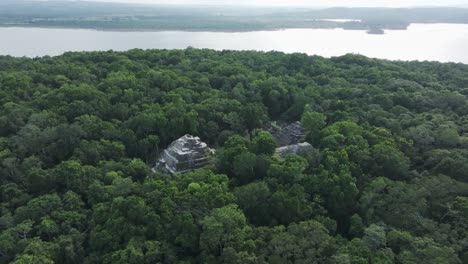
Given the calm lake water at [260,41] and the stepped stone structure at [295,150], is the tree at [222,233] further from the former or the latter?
the calm lake water at [260,41]

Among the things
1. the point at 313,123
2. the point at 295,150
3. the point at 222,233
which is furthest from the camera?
the point at 313,123

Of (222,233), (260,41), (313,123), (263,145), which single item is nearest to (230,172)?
(263,145)

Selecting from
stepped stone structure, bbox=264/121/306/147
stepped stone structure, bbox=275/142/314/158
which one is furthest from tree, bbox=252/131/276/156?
stepped stone structure, bbox=264/121/306/147

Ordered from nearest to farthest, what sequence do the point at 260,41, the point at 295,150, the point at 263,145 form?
the point at 263,145 → the point at 295,150 → the point at 260,41

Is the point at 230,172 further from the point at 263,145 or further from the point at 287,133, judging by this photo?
the point at 287,133

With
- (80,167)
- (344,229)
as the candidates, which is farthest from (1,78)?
(344,229)

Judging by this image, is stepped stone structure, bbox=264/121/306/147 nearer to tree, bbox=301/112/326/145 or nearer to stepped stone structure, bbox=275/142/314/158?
tree, bbox=301/112/326/145

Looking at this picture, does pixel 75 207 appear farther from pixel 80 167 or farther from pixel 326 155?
pixel 326 155
